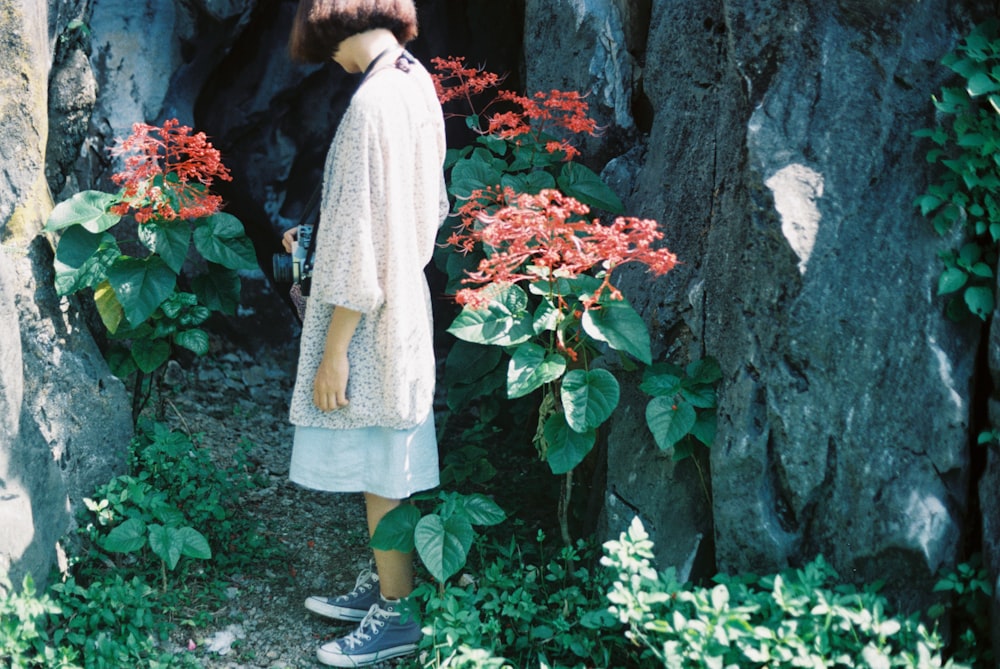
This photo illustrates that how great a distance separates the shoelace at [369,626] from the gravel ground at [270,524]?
0.32 ft

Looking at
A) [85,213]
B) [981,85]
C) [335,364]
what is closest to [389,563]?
[335,364]

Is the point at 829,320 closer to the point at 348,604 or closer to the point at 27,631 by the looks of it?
the point at 348,604

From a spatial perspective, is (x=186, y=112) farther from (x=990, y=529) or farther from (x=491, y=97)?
(x=990, y=529)

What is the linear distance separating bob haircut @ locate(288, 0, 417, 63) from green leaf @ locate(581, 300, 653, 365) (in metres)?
0.92

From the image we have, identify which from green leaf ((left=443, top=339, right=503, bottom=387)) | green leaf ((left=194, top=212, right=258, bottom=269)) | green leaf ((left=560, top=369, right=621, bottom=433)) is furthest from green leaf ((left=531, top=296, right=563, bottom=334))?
green leaf ((left=194, top=212, right=258, bottom=269))

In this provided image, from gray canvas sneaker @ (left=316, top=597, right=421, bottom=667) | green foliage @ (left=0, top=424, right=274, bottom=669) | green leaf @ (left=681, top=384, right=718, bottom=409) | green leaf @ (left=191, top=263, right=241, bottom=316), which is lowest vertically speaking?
gray canvas sneaker @ (left=316, top=597, right=421, bottom=667)

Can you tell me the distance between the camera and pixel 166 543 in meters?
2.83

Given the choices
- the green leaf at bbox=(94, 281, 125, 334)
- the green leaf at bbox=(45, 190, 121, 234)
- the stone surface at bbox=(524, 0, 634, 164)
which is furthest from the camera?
the stone surface at bbox=(524, 0, 634, 164)

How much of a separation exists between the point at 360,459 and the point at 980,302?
5.55 ft

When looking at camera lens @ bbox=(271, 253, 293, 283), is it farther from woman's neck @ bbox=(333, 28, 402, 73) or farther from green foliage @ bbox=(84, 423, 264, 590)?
green foliage @ bbox=(84, 423, 264, 590)

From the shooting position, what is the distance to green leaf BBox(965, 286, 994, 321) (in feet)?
7.75

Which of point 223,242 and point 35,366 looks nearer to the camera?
point 35,366

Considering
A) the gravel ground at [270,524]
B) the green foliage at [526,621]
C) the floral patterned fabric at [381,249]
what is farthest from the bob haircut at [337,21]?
the gravel ground at [270,524]

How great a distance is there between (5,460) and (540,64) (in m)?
2.38
